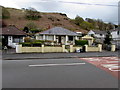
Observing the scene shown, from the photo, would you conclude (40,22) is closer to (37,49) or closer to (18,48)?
(37,49)

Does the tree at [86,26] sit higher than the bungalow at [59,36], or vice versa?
the tree at [86,26]

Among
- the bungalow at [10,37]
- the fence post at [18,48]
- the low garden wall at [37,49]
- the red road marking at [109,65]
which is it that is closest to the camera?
the red road marking at [109,65]

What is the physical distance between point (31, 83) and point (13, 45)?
715 inches

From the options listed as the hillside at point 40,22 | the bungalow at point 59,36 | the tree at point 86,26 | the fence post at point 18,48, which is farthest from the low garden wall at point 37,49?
the tree at point 86,26

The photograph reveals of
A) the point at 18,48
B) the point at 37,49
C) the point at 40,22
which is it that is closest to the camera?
the point at 18,48

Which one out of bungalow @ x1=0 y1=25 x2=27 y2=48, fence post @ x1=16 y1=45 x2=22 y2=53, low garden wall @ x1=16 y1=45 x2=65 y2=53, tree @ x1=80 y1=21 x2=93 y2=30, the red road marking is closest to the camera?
the red road marking

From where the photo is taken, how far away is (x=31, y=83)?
5.29 meters

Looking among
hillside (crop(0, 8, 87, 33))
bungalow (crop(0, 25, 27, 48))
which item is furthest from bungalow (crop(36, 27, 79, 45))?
hillside (crop(0, 8, 87, 33))

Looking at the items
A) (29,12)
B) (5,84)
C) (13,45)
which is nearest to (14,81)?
(5,84)

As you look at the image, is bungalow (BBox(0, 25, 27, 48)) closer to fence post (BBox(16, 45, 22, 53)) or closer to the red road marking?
fence post (BBox(16, 45, 22, 53))

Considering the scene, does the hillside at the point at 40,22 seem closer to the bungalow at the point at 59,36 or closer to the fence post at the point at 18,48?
the bungalow at the point at 59,36

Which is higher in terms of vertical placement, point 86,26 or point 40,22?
point 40,22

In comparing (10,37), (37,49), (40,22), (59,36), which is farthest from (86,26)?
(37,49)

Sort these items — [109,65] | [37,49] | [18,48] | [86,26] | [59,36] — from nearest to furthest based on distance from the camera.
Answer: [109,65] → [18,48] → [37,49] → [59,36] → [86,26]
